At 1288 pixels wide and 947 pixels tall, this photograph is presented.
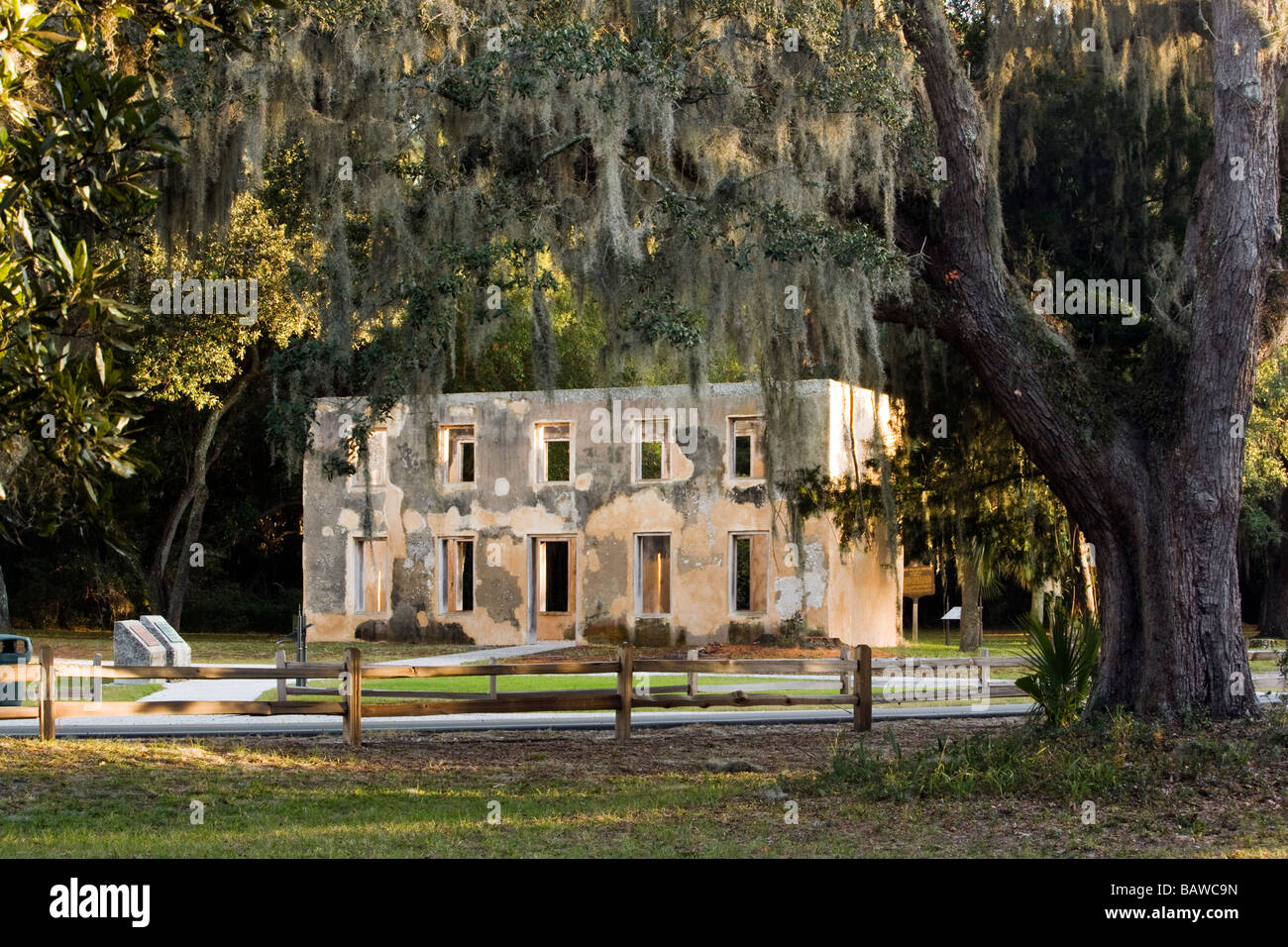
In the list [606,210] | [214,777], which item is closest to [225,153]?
[606,210]

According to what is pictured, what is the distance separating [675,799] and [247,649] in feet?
76.0

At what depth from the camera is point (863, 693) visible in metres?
15.2

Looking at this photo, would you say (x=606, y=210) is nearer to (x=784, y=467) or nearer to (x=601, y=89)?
(x=601, y=89)

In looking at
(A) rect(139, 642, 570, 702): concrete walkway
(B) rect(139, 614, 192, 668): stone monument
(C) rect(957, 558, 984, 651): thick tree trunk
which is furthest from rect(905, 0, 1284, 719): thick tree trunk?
(B) rect(139, 614, 192, 668): stone monument

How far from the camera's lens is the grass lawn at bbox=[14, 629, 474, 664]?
28.2m

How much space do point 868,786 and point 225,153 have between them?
7.73m

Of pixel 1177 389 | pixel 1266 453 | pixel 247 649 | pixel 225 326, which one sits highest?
pixel 225 326

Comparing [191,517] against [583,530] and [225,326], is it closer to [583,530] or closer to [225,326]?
[583,530]

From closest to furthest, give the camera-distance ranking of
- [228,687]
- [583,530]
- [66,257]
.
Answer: [66,257] < [228,687] < [583,530]

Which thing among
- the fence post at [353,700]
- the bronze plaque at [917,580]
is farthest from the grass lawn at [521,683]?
the bronze plaque at [917,580]

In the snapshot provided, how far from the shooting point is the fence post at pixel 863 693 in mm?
15070

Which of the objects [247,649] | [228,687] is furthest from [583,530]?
[228,687]

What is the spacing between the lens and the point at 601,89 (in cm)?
1113

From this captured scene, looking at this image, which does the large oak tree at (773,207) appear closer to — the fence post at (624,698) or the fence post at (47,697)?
the fence post at (624,698)
